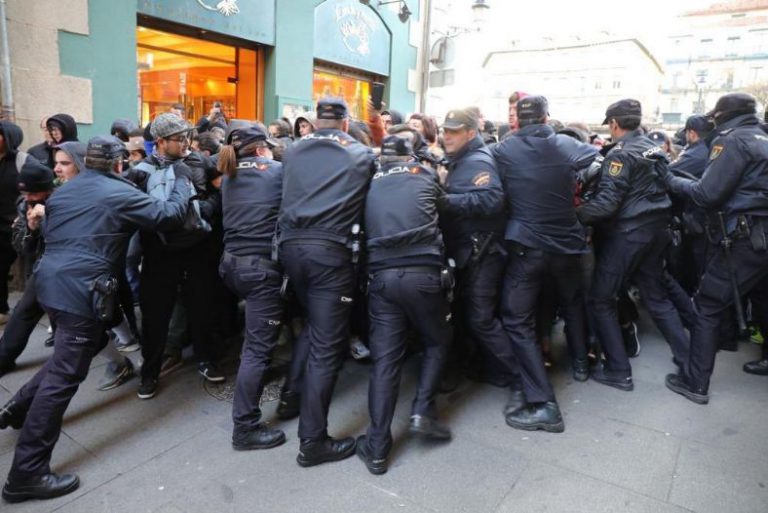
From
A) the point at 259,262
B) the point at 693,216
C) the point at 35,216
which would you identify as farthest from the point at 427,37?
the point at 259,262

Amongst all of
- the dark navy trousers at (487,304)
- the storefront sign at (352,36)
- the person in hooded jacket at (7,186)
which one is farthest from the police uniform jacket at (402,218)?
the storefront sign at (352,36)

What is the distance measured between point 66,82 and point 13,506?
5.30m

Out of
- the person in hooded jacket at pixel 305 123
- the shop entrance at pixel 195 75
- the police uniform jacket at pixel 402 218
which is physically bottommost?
the police uniform jacket at pixel 402 218

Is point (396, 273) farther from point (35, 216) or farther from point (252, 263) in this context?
point (35, 216)

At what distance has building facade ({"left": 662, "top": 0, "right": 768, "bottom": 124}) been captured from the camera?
99.6 feet

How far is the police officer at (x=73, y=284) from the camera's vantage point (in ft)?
8.75

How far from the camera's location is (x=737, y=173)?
3600 mm

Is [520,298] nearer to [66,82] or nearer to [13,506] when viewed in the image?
[13,506]

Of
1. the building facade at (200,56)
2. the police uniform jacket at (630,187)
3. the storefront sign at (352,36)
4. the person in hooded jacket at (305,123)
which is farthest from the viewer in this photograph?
the storefront sign at (352,36)

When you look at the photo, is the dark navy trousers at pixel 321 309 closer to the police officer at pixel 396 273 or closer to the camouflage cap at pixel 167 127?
the police officer at pixel 396 273

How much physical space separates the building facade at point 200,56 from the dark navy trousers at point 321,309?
16.3 ft

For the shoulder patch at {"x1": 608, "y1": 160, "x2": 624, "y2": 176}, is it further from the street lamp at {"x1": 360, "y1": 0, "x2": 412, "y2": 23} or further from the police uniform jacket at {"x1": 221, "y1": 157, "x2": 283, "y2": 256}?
the street lamp at {"x1": 360, "y1": 0, "x2": 412, "y2": 23}

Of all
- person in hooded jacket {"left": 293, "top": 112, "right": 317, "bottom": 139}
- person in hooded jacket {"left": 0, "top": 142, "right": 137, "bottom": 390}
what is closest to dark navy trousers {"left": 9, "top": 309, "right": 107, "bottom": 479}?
person in hooded jacket {"left": 0, "top": 142, "right": 137, "bottom": 390}

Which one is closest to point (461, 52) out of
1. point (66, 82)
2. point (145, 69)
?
point (145, 69)
